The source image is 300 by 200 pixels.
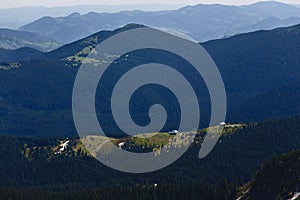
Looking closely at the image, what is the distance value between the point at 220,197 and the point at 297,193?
93.7 feet

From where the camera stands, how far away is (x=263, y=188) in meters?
137

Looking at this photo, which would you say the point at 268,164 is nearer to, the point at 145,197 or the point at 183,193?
the point at 183,193

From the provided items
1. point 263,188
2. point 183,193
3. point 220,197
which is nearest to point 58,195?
point 183,193

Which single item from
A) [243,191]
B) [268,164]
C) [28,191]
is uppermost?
[268,164]

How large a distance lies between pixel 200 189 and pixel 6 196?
69.7m

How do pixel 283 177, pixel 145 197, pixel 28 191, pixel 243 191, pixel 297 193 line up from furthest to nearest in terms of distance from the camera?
1. pixel 28 191
2. pixel 145 197
3. pixel 243 191
4. pixel 283 177
5. pixel 297 193

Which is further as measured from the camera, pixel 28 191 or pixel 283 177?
pixel 28 191

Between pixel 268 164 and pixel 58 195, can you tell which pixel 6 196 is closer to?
pixel 58 195

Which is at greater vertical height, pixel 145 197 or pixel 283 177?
pixel 283 177

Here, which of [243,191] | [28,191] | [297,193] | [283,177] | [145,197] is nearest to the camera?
[297,193]

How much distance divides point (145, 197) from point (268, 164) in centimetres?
4325

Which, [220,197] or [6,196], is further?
[6,196]

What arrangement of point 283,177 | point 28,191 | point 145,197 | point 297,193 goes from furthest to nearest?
point 28,191, point 145,197, point 283,177, point 297,193

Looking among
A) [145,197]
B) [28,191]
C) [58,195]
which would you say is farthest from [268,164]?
[28,191]
